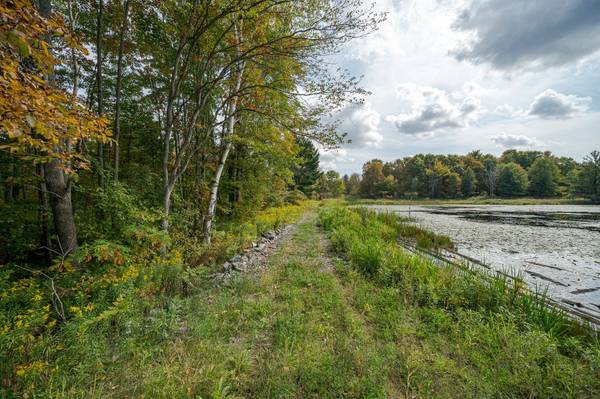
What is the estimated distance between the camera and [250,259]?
536 centimetres

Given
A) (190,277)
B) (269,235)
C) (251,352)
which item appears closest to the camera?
(251,352)

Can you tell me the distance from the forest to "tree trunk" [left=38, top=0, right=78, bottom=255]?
0.09 feet

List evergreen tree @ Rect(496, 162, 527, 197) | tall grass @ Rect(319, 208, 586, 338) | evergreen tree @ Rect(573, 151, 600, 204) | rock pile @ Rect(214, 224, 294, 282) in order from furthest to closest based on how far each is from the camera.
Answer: evergreen tree @ Rect(496, 162, 527, 197) < evergreen tree @ Rect(573, 151, 600, 204) < rock pile @ Rect(214, 224, 294, 282) < tall grass @ Rect(319, 208, 586, 338)

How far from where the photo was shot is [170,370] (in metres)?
1.94

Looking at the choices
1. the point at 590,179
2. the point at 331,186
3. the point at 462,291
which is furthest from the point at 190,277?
the point at 590,179

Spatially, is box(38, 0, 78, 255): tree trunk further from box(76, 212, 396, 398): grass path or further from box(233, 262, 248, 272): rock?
box(233, 262, 248, 272): rock

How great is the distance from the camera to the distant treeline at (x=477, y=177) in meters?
40.9

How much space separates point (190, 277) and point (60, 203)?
2.56 m

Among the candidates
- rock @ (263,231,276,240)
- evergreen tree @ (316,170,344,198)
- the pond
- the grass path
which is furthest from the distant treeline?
the grass path

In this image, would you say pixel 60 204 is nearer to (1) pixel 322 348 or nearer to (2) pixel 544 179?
(1) pixel 322 348

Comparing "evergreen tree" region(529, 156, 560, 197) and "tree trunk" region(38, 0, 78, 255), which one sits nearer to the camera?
"tree trunk" region(38, 0, 78, 255)

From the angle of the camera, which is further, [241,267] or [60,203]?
[241,267]

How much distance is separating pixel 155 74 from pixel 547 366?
972 centimetres

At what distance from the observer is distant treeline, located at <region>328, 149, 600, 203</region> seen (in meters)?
40.9
